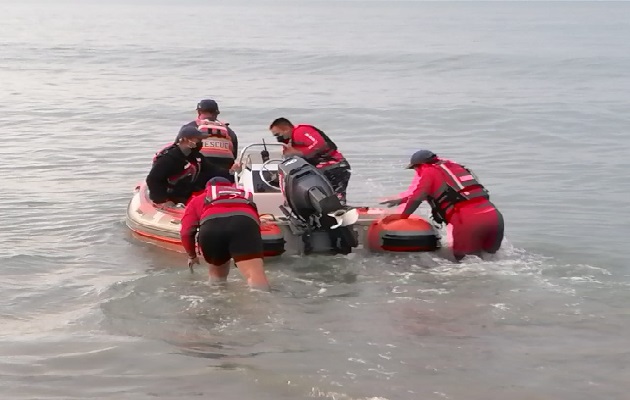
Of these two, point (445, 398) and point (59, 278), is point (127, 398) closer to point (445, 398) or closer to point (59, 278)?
point (445, 398)

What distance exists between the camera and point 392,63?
3700 centimetres

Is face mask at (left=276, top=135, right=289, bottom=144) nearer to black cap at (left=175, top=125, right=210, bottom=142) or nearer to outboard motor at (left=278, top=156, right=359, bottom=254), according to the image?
black cap at (left=175, top=125, right=210, bottom=142)

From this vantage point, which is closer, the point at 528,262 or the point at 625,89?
the point at 528,262

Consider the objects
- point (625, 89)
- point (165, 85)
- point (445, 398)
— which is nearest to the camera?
point (445, 398)

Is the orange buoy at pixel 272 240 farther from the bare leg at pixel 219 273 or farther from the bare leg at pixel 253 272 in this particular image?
the bare leg at pixel 253 272

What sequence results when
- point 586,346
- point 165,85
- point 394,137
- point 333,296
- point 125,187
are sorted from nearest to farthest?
point 586,346
point 333,296
point 125,187
point 394,137
point 165,85

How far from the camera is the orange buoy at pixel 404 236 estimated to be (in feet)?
27.1

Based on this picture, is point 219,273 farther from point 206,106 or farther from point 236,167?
point 206,106

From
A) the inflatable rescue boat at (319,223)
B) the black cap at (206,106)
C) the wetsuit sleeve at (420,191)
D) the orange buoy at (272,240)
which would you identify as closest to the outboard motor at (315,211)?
the inflatable rescue boat at (319,223)

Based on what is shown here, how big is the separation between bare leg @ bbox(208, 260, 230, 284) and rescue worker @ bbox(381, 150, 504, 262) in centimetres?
178

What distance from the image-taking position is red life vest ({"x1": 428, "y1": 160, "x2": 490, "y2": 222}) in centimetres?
805

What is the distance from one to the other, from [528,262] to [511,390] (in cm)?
313

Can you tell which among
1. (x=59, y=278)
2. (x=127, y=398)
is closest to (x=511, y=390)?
(x=127, y=398)

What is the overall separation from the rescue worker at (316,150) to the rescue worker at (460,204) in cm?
117
